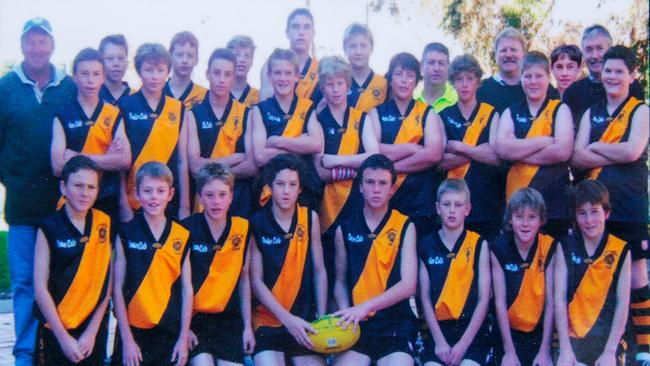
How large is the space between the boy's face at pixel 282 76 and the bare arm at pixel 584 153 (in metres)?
2.17

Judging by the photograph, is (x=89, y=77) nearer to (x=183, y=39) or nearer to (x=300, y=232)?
(x=183, y=39)

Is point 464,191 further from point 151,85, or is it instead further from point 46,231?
point 46,231

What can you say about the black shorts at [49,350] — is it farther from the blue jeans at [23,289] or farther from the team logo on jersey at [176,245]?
the team logo on jersey at [176,245]

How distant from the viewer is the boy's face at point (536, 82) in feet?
17.7

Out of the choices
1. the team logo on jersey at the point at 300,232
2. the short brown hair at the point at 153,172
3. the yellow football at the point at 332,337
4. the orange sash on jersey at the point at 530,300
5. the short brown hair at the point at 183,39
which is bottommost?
the yellow football at the point at 332,337

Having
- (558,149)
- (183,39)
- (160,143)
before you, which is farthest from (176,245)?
(558,149)

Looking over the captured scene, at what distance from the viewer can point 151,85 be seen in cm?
538

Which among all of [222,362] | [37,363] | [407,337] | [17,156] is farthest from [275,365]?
[17,156]

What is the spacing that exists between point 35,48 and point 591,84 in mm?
4351

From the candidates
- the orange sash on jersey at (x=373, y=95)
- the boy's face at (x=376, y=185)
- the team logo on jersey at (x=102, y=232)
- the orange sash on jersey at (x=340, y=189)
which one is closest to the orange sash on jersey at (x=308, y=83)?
the orange sash on jersey at (x=373, y=95)

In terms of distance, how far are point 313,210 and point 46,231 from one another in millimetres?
1829

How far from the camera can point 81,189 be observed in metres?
4.77

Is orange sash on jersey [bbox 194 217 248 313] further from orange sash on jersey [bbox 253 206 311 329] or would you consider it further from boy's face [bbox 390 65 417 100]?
boy's face [bbox 390 65 417 100]

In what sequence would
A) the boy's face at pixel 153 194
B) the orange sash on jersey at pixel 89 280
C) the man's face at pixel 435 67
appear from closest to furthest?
the orange sash on jersey at pixel 89 280, the boy's face at pixel 153 194, the man's face at pixel 435 67
